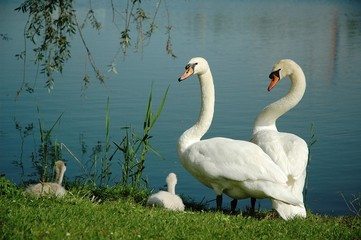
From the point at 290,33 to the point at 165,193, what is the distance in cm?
2775

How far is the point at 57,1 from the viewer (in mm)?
8414

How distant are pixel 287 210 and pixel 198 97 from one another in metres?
10.7

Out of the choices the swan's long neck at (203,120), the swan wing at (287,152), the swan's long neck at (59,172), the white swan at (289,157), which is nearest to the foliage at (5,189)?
the swan's long neck at (59,172)

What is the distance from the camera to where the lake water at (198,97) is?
13867 millimetres

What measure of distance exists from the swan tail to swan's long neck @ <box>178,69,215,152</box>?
1437mm

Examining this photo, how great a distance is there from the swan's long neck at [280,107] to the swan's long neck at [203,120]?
4.16 feet

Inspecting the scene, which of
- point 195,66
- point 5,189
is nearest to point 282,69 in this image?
point 195,66

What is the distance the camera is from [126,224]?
270 inches

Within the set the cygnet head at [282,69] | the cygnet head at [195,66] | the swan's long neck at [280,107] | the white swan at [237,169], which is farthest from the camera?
the cygnet head at [282,69]

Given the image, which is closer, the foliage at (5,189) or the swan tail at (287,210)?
the foliage at (5,189)

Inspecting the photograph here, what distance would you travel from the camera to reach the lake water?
45.5 ft

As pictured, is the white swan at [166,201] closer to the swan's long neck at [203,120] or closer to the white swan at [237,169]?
the white swan at [237,169]

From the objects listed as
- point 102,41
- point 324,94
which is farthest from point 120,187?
point 102,41

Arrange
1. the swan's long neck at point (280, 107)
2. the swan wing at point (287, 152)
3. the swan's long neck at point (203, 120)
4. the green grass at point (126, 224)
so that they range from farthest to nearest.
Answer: the swan's long neck at point (280, 107)
the swan's long neck at point (203, 120)
the swan wing at point (287, 152)
the green grass at point (126, 224)
